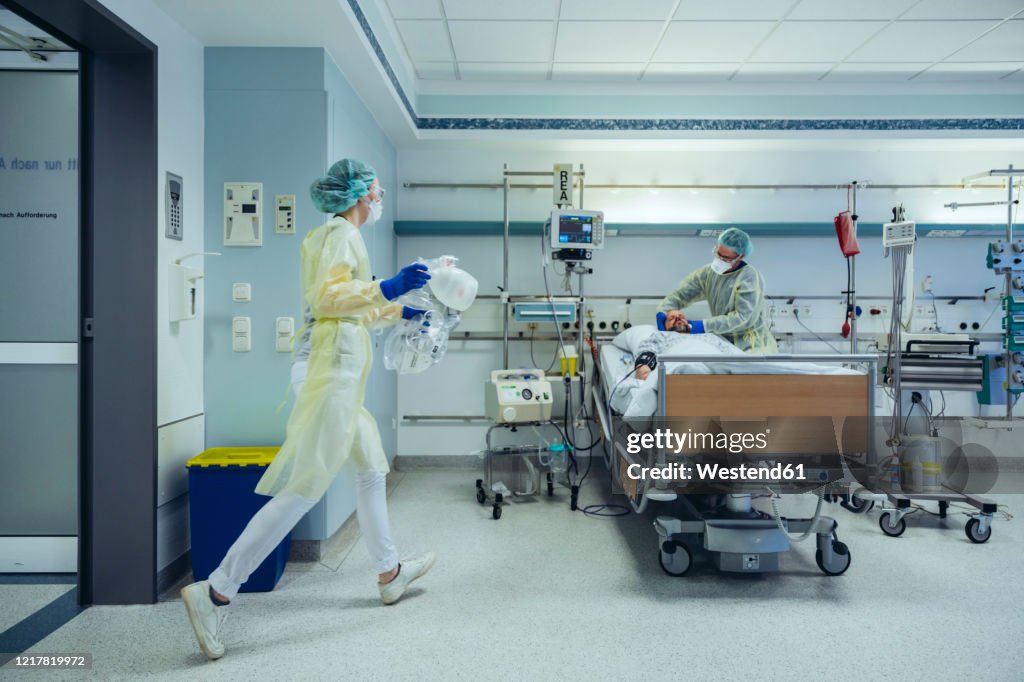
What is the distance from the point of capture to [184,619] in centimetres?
228

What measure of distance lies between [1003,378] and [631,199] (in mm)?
3118

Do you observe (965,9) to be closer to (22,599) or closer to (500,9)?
(500,9)

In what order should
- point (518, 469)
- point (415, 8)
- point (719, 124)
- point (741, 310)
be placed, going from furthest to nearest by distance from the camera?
point (719, 124)
point (518, 469)
point (741, 310)
point (415, 8)

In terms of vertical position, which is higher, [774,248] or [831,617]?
[774,248]

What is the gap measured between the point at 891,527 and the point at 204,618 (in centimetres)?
336

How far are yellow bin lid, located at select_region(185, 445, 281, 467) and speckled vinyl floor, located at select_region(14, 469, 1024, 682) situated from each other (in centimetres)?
56

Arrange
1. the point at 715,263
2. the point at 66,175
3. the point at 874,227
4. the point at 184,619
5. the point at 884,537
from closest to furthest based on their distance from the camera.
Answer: the point at 184,619
the point at 66,175
the point at 884,537
the point at 715,263
the point at 874,227

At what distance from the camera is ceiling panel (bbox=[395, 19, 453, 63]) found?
358cm

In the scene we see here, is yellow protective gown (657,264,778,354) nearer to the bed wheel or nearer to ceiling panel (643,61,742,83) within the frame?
the bed wheel

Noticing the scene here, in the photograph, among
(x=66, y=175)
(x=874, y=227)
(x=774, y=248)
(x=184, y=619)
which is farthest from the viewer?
(x=774, y=248)

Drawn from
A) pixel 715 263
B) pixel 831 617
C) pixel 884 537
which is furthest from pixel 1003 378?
pixel 831 617

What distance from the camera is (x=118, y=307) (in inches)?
92.7

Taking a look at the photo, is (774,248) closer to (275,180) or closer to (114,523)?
(275,180)

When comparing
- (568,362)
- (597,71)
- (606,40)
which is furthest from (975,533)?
(597,71)
